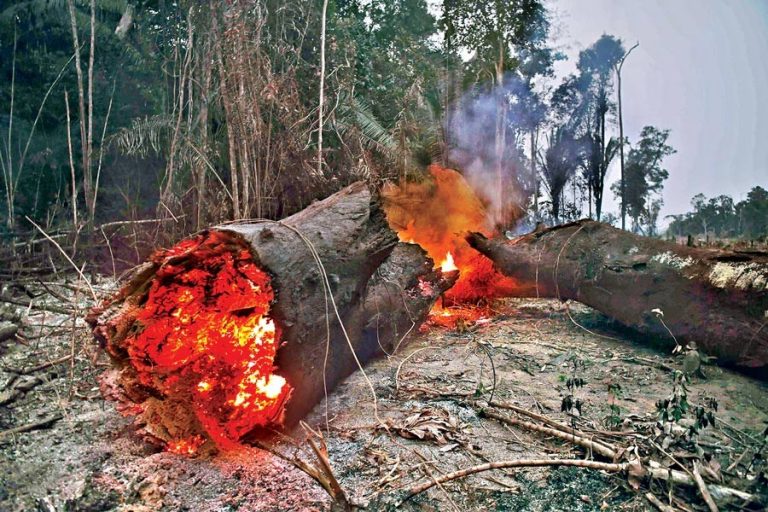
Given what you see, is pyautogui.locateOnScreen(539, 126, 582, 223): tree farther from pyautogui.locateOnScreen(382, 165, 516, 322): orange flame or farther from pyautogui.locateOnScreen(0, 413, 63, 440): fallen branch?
pyautogui.locateOnScreen(0, 413, 63, 440): fallen branch

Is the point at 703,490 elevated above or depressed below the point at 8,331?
below

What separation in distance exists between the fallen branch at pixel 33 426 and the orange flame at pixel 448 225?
15.6 ft

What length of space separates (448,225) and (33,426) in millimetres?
6567

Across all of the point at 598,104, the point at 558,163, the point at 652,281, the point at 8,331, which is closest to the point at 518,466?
the point at 652,281

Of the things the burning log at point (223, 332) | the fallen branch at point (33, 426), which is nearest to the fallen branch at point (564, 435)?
the burning log at point (223, 332)

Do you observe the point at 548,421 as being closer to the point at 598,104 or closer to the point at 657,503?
the point at 657,503

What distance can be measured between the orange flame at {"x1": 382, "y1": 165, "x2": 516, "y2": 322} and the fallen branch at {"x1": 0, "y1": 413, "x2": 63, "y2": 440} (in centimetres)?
475

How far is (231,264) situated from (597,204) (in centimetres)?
1641

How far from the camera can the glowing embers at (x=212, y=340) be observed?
2.49 meters

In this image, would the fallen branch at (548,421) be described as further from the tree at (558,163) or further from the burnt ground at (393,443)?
the tree at (558,163)

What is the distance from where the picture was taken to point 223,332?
2.67m

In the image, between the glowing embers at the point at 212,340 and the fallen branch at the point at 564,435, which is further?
the glowing embers at the point at 212,340

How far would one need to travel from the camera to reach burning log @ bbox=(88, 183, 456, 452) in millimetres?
2465

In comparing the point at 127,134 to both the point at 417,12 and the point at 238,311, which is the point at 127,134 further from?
the point at 417,12
